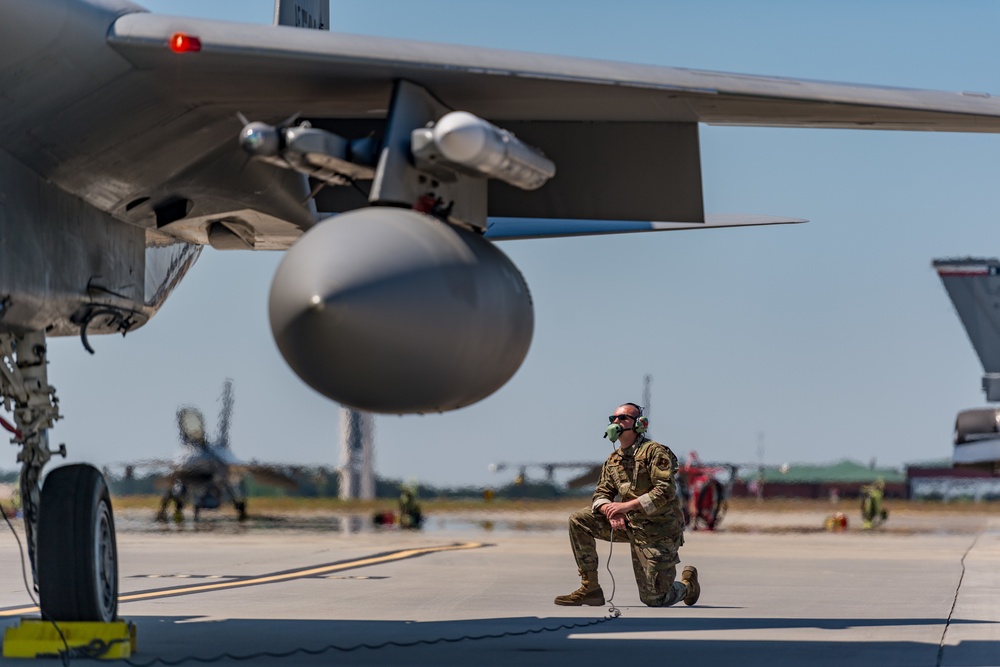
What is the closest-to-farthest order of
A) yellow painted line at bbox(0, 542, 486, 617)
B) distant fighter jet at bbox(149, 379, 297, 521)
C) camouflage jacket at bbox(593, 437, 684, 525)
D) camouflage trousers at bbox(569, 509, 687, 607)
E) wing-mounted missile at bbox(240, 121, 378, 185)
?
wing-mounted missile at bbox(240, 121, 378, 185) → camouflage jacket at bbox(593, 437, 684, 525) → camouflage trousers at bbox(569, 509, 687, 607) → yellow painted line at bbox(0, 542, 486, 617) → distant fighter jet at bbox(149, 379, 297, 521)

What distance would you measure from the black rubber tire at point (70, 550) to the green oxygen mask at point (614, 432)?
3.70 meters

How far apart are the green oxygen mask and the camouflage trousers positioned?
57 centimetres

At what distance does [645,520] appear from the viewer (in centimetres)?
1090

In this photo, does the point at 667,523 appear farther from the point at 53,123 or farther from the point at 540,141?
the point at 53,123

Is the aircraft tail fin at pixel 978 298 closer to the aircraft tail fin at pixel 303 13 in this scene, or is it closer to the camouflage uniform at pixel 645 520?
the camouflage uniform at pixel 645 520

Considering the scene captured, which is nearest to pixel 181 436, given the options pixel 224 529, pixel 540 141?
pixel 224 529

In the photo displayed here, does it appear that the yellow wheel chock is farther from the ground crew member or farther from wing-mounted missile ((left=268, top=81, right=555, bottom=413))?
the ground crew member

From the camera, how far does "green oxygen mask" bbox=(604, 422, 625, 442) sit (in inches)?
432

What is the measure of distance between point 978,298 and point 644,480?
2142 centimetres

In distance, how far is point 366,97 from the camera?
293 inches

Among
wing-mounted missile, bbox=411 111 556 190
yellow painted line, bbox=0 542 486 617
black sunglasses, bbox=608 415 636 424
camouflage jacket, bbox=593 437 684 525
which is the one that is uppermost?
wing-mounted missile, bbox=411 111 556 190

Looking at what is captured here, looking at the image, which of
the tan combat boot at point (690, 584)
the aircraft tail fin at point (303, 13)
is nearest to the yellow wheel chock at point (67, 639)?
the aircraft tail fin at point (303, 13)

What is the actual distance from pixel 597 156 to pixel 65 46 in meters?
3.06

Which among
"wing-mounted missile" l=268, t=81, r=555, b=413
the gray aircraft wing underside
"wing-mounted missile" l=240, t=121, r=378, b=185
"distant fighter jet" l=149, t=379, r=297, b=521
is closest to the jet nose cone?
"wing-mounted missile" l=268, t=81, r=555, b=413
